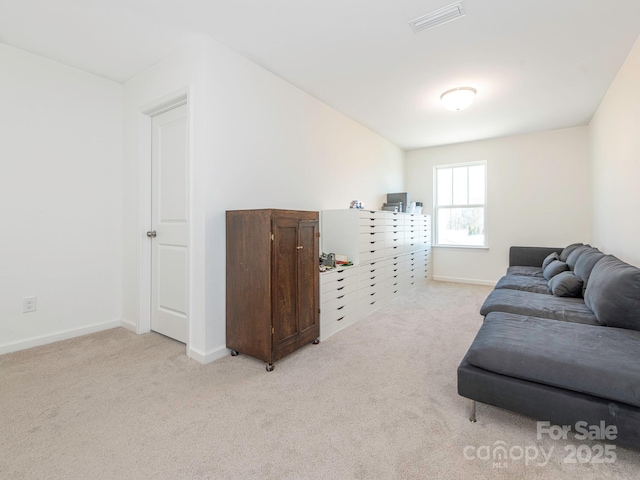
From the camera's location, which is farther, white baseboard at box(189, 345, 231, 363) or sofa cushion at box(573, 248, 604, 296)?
sofa cushion at box(573, 248, 604, 296)

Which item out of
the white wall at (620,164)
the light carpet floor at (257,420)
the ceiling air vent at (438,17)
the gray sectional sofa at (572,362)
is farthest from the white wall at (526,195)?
the ceiling air vent at (438,17)

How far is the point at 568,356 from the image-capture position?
1.40 metres

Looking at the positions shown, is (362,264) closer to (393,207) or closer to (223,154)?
(393,207)

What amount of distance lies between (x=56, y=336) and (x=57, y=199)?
1.21 metres

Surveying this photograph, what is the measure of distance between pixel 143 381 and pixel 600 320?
295cm

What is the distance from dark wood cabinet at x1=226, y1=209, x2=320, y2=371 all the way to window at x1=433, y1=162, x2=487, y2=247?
3.97 meters

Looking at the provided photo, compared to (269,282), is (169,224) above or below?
above

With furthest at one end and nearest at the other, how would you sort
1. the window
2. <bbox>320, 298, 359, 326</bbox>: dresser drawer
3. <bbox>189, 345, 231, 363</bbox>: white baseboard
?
the window < <bbox>320, 298, 359, 326</bbox>: dresser drawer < <bbox>189, 345, 231, 363</bbox>: white baseboard

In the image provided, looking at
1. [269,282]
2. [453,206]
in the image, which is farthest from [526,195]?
[269,282]

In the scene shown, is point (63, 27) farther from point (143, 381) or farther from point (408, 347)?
point (408, 347)

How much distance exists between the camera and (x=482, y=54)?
8.49ft

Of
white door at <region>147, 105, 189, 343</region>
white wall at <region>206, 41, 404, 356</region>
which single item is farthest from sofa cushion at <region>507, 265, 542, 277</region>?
white door at <region>147, 105, 189, 343</region>

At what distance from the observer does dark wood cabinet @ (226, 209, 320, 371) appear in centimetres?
217

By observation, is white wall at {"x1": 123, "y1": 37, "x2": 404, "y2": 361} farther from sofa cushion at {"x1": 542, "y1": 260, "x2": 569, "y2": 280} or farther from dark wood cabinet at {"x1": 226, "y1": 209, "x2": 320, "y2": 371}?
sofa cushion at {"x1": 542, "y1": 260, "x2": 569, "y2": 280}
